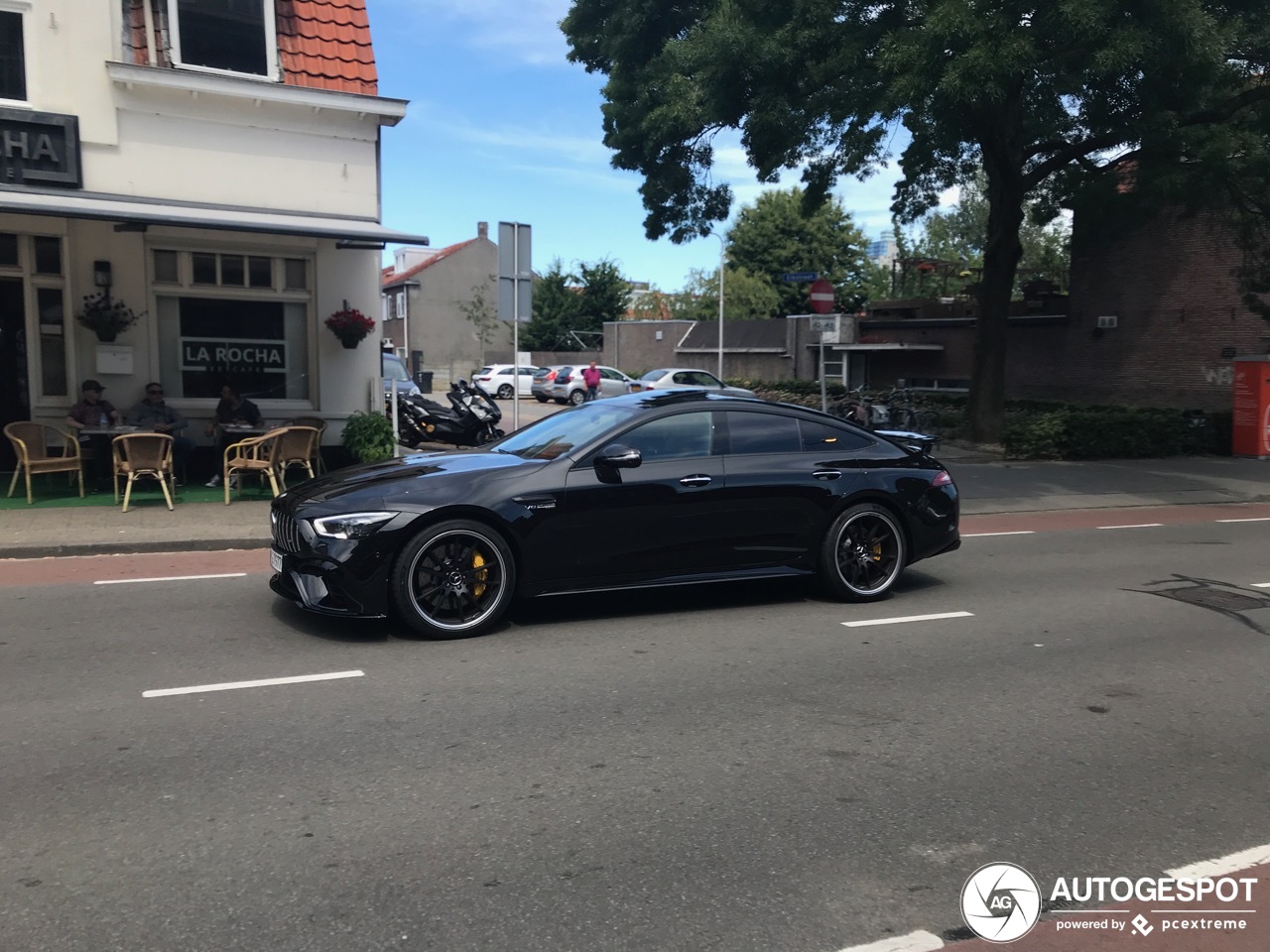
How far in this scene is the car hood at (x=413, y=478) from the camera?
658 cm

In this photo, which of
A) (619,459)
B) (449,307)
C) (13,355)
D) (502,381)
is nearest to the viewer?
(619,459)

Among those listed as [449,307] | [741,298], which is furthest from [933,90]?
[449,307]

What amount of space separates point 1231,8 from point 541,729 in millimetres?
16169

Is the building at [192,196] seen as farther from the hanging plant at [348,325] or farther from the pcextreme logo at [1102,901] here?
the pcextreme logo at [1102,901]

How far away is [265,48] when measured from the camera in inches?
515

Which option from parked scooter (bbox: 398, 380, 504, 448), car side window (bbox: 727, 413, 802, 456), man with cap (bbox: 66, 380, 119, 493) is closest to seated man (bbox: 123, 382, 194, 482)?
man with cap (bbox: 66, 380, 119, 493)

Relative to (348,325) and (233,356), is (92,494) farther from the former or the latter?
(348,325)

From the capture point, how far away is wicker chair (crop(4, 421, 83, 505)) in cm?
1133

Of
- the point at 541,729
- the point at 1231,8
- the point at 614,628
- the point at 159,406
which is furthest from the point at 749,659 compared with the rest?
the point at 1231,8

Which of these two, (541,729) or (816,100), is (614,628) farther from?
(816,100)

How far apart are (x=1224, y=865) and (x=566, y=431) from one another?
501 centimetres

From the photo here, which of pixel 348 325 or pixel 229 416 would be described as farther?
pixel 348 325

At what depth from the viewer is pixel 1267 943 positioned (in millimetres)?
3396

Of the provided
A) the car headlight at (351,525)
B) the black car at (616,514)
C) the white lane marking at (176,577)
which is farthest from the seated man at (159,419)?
the car headlight at (351,525)
